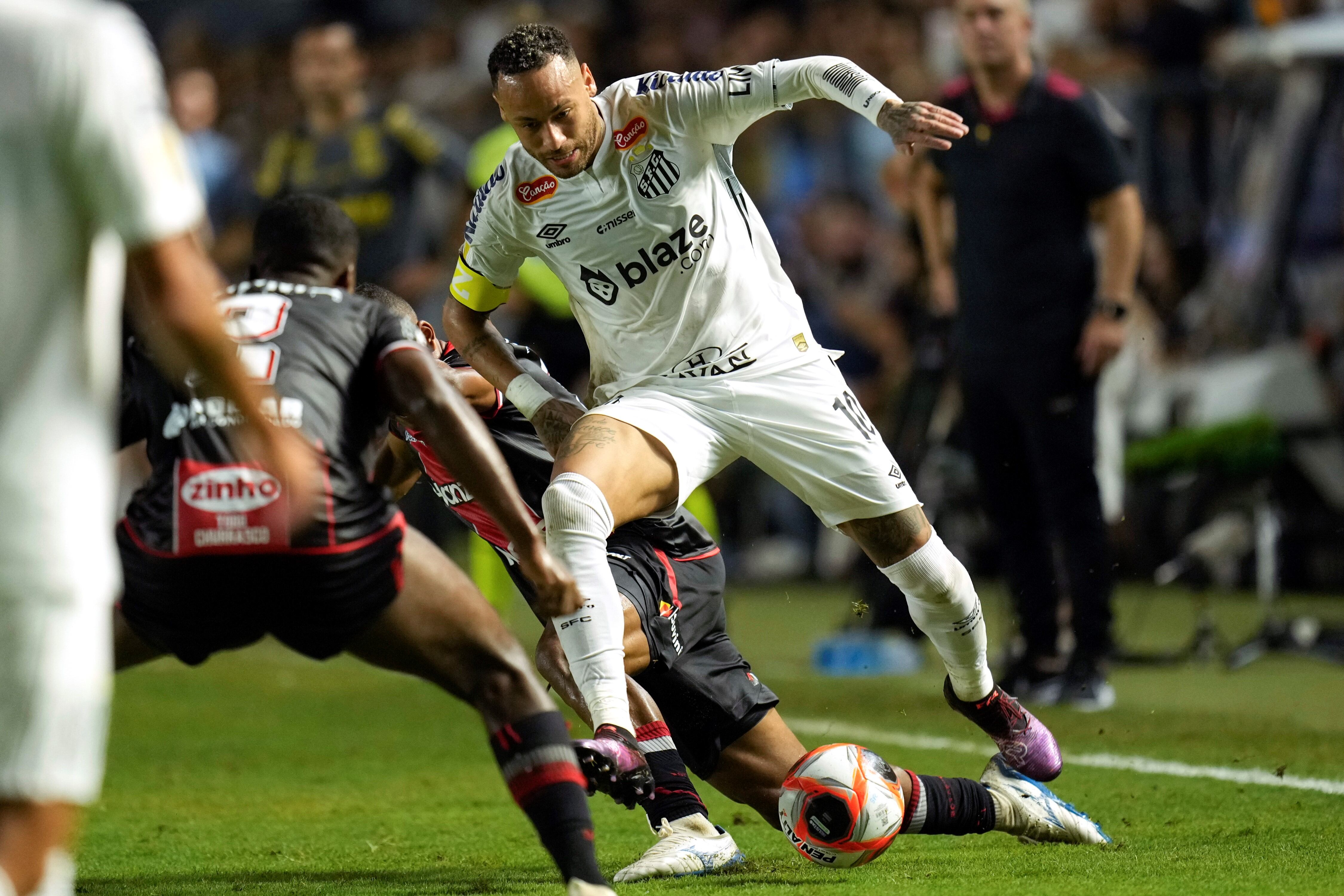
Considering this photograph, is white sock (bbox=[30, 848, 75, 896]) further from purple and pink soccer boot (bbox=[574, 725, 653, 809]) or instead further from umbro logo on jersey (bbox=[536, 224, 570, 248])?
umbro logo on jersey (bbox=[536, 224, 570, 248])

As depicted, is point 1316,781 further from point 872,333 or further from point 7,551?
point 872,333

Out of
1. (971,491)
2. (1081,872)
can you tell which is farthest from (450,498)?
(971,491)

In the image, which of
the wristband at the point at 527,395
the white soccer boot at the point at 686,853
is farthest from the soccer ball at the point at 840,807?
the wristband at the point at 527,395

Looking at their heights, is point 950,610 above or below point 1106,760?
above

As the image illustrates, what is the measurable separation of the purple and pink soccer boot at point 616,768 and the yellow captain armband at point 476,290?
1.80 m

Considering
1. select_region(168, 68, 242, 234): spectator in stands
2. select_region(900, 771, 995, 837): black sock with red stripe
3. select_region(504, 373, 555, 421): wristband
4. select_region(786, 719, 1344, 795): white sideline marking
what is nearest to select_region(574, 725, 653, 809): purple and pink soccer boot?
select_region(900, 771, 995, 837): black sock with red stripe

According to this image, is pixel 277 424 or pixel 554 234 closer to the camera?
pixel 277 424

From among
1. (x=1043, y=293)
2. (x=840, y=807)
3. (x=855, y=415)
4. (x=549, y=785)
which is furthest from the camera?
(x=1043, y=293)

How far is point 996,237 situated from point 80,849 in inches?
189

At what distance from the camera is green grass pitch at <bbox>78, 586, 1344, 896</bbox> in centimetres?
464

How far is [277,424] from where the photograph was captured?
11.7 ft

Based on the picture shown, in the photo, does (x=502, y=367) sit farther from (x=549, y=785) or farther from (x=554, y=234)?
(x=549, y=785)

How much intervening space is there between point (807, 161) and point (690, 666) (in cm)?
1015

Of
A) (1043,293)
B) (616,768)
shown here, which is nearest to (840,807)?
(616,768)
